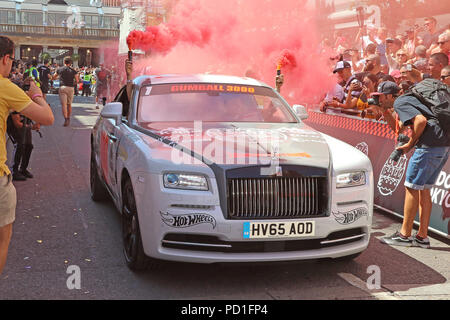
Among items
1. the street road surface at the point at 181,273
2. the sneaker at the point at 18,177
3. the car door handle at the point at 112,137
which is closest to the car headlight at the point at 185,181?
the street road surface at the point at 181,273

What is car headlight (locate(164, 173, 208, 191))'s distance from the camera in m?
4.02

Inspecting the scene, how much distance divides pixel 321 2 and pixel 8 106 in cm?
1731

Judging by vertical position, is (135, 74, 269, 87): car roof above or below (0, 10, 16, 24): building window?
below

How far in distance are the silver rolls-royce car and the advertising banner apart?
1.83 meters

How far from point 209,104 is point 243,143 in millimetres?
1198

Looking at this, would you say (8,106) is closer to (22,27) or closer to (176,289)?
(176,289)

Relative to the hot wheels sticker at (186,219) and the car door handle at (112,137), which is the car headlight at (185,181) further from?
the car door handle at (112,137)

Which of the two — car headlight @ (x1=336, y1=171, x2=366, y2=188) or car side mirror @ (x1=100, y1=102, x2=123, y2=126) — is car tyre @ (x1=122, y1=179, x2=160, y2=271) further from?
car headlight @ (x1=336, y1=171, x2=366, y2=188)

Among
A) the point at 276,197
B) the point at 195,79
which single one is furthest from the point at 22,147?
the point at 276,197

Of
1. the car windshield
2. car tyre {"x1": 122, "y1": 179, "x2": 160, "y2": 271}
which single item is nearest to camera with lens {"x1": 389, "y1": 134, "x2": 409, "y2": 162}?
the car windshield

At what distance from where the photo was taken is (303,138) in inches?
188

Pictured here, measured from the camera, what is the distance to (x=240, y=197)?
4.00 meters

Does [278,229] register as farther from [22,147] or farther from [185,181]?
[22,147]
